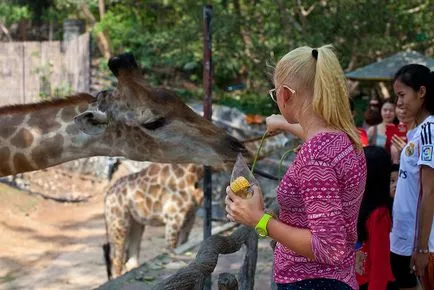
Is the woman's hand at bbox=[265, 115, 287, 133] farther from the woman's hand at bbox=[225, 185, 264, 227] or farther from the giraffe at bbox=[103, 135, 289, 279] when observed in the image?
the giraffe at bbox=[103, 135, 289, 279]

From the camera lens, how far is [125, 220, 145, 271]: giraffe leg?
772cm

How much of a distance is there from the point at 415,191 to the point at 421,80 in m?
0.54

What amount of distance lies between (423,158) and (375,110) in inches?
161

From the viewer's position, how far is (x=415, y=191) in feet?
10.6

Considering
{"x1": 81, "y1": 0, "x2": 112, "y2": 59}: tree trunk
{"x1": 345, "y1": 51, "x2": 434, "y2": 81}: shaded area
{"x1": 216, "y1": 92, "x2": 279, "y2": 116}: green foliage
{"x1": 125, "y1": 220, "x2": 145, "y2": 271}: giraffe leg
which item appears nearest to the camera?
{"x1": 125, "y1": 220, "x2": 145, "y2": 271}: giraffe leg

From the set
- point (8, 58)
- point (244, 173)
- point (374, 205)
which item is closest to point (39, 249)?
point (8, 58)

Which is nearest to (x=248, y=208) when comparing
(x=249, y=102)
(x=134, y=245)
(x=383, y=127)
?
(x=383, y=127)

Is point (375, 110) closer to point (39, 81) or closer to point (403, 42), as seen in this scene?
point (403, 42)

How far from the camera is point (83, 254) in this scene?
904cm

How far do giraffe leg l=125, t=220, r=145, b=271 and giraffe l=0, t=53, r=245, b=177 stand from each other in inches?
130

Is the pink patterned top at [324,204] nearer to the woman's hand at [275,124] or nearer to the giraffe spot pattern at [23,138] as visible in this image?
the woman's hand at [275,124]

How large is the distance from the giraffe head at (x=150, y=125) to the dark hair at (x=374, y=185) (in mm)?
1501

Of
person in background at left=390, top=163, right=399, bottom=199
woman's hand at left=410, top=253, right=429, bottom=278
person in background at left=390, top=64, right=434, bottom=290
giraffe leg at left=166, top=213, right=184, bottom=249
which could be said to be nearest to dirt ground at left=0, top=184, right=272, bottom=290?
giraffe leg at left=166, top=213, right=184, bottom=249

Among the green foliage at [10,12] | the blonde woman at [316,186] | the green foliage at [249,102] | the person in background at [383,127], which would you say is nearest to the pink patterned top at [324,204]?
the blonde woman at [316,186]
